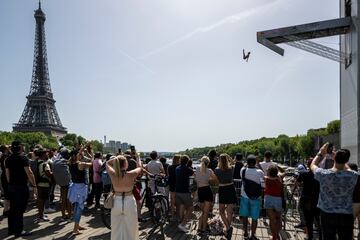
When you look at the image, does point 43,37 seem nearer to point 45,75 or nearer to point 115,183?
point 45,75

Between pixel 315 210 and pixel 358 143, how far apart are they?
1298 centimetres

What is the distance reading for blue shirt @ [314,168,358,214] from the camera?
5945 mm

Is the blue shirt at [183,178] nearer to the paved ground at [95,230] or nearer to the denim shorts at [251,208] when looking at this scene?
the paved ground at [95,230]

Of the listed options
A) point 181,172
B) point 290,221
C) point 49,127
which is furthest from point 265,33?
point 49,127

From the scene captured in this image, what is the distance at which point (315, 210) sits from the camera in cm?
845

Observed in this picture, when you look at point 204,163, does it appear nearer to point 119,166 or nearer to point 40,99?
point 119,166

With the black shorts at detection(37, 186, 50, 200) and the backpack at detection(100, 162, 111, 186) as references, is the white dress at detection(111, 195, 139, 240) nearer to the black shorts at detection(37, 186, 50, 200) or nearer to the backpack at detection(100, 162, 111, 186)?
the black shorts at detection(37, 186, 50, 200)

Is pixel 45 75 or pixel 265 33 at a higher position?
pixel 45 75

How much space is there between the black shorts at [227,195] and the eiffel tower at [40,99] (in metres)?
112

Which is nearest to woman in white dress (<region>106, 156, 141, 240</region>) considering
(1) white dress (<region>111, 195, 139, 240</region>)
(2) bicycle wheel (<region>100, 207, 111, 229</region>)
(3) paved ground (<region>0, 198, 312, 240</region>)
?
(1) white dress (<region>111, 195, 139, 240</region>)

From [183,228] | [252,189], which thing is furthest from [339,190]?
[183,228]

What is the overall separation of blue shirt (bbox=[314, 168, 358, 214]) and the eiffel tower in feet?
378

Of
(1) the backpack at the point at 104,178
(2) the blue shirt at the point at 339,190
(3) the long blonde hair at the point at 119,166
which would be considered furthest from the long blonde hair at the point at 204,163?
(1) the backpack at the point at 104,178

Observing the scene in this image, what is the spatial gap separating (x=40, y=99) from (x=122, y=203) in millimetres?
122830
